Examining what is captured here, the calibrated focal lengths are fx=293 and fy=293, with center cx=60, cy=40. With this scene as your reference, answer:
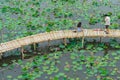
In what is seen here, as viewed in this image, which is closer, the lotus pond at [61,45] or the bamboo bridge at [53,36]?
the lotus pond at [61,45]

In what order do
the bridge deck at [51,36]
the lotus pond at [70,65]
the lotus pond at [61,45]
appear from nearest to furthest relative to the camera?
the lotus pond at [70,65] → the lotus pond at [61,45] → the bridge deck at [51,36]

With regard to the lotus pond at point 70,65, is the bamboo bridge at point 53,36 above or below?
above

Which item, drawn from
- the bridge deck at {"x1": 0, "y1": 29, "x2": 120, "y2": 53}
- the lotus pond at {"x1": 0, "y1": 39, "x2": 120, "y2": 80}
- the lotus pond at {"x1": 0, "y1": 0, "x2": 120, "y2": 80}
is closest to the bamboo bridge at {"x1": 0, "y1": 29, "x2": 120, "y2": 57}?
the bridge deck at {"x1": 0, "y1": 29, "x2": 120, "y2": 53}

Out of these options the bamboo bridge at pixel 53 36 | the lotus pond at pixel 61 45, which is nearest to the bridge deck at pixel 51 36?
the bamboo bridge at pixel 53 36

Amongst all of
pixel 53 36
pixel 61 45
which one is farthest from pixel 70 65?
pixel 53 36

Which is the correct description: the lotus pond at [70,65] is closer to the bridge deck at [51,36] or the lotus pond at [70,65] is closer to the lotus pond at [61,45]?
the lotus pond at [61,45]

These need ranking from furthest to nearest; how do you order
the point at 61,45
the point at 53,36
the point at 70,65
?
the point at 61,45, the point at 53,36, the point at 70,65

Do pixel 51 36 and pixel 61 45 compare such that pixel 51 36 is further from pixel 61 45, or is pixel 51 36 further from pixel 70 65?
pixel 70 65

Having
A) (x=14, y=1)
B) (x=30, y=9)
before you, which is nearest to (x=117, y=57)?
(x=30, y=9)

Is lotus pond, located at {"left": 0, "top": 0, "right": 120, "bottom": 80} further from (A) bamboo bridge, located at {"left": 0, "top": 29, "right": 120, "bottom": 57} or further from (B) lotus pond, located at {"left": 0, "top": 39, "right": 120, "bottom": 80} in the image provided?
(A) bamboo bridge, located at {"left": 0, "top": 29, "right": 120, "bottom": 57}

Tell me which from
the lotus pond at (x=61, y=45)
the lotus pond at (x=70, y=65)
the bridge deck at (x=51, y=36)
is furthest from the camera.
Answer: the bridge deck at (x=51, y=36)

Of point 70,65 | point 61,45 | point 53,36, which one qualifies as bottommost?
point 70,65

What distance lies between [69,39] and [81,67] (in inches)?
129

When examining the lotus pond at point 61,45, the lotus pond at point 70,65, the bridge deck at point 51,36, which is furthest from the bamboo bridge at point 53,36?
the lotus pond at point 70,65
